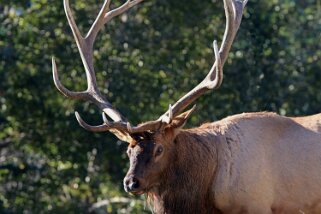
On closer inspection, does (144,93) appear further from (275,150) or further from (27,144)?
(275,150)

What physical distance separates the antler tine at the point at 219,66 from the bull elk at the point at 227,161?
1 cm

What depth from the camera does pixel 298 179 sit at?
347 inches

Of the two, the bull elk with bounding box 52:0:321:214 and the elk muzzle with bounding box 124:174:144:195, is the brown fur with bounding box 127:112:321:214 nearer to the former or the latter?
the bull elk with bounding box 52:0:321:214

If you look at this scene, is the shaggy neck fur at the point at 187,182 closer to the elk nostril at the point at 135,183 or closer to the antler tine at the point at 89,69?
the elk nostril at the point at 135,183

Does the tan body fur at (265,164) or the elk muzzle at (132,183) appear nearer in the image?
the elk muzzle at (132,183)

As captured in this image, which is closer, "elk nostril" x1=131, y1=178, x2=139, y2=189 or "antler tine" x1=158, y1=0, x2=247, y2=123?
"elk nostril" x1=131, y1=178, x2=139, y2=189

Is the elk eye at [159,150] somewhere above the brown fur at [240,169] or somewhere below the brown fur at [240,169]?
above

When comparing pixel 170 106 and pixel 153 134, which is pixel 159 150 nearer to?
pixel 153 134

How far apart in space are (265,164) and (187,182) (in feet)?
2.07

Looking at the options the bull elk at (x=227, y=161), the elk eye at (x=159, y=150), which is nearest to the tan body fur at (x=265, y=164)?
the bull elk at (x=227, y=161)

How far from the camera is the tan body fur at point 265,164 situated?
8.65 m

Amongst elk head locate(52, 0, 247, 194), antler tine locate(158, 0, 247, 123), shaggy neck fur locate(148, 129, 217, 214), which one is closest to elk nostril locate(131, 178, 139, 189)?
elk head locate(52, 0, 247, 194)

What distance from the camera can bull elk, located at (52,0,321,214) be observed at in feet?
28.3


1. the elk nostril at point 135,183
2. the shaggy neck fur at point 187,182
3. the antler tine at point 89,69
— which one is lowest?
the shaggy neck fur at point 187,182
